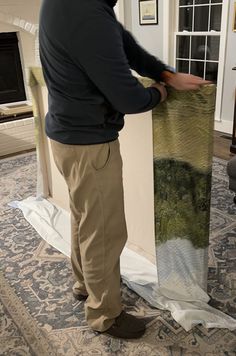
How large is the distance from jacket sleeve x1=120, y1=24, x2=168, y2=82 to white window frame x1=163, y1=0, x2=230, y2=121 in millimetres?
2695

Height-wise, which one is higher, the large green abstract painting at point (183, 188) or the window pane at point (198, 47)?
the window pane at point (198, 47)

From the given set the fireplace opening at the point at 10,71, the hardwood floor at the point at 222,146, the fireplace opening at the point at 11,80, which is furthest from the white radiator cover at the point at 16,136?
the hardwood floor at the point at 222,146

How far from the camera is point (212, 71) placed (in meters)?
3.98

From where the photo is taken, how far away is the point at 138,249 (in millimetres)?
1926

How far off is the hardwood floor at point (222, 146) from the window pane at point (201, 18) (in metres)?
1.22

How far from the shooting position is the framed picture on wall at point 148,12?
429 centimetres

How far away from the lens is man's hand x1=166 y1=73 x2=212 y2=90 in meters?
1.18

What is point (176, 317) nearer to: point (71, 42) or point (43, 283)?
point (43, 283)

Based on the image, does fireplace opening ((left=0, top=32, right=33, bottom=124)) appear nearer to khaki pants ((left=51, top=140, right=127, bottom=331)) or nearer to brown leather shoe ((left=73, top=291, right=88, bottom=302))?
brown leather shoe ((left=73, top=291, right=88, bottom=302))

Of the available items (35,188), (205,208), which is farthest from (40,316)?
(35,188)

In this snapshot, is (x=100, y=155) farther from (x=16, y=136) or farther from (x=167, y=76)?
(x=16, y=136)

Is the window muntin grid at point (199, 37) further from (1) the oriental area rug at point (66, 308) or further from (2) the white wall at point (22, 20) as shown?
(1) the oriental area rug at point (66, 308)

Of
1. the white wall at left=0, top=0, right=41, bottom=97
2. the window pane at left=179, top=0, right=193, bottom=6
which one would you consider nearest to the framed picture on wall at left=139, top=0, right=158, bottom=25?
the window pane at left=179, top=0, right=193, bottom=6

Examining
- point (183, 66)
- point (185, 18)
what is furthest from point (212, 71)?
point (185, 18)
